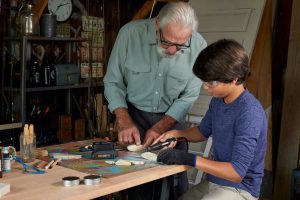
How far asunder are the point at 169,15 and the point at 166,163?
751 millimetres

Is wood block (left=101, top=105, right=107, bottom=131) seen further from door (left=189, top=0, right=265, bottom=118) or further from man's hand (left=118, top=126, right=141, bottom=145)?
man's hand (left=118, top=126, right=141, bottom=145)

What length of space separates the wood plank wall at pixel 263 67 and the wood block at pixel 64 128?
1674mm

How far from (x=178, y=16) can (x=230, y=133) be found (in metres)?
0.63

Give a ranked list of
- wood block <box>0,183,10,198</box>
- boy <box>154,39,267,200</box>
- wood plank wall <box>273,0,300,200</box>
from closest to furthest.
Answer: wood block <box>0,183,10,198</box>, boy <box>154,39,267,200</box>, wood plank wall <box>273,0,300,200</box>

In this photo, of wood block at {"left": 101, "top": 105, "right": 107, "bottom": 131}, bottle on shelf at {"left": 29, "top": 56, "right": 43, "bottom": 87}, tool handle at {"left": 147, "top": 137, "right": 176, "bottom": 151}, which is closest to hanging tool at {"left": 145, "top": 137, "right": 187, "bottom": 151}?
tool handle at {"left": 147, "top": 137, "right": 176, "bottom": 151}

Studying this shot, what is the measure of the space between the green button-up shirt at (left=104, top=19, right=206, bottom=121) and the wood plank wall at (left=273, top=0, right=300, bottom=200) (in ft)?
3.90

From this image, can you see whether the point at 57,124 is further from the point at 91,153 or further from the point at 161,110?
the point at 91,153

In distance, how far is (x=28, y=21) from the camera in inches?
135

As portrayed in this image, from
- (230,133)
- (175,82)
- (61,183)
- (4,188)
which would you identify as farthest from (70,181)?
(175,82)

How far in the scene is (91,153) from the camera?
2.02m

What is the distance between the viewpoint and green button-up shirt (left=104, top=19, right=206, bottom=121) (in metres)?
2.48

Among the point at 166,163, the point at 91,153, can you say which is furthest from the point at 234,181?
the point at 91,153

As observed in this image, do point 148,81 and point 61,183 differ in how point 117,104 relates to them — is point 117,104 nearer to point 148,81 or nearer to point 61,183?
point 148,81

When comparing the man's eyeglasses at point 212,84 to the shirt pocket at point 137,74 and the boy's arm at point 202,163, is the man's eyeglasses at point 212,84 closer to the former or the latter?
the boy's arm at point 202,163
